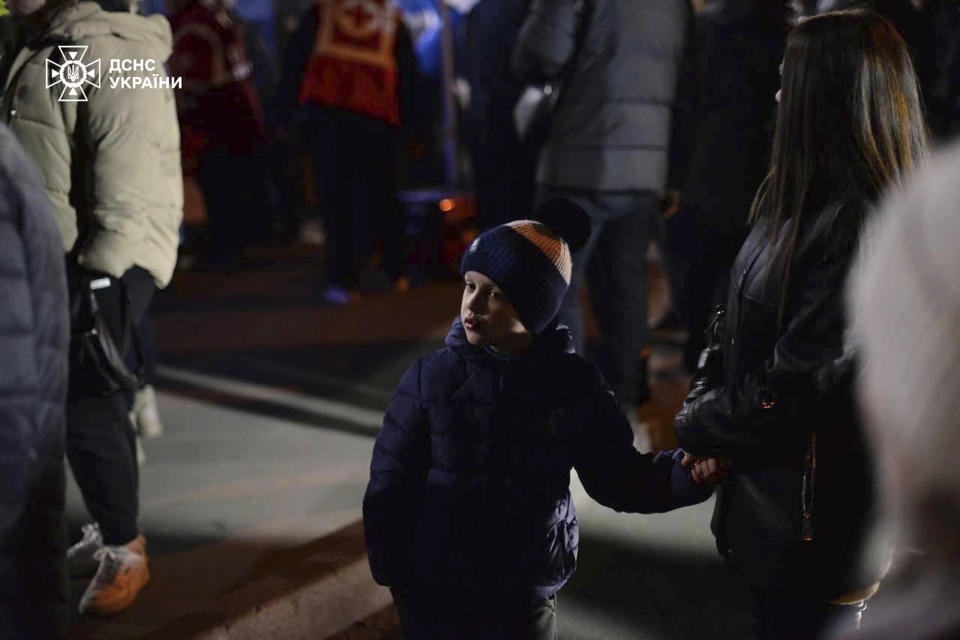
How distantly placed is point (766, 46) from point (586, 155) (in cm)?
87

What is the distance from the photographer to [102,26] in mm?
3232

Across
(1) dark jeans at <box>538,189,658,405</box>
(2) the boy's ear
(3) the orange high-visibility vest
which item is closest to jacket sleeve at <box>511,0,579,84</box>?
(1) dark jeans at <box>538,189,658,405</box>

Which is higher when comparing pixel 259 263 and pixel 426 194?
pixel 426 194

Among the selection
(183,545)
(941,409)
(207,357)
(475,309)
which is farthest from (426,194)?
(941,409)

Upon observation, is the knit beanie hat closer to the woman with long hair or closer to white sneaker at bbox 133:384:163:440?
the woman with long hair

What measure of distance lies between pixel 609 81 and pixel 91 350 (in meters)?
2.29

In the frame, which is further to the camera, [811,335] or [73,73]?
[73,73]

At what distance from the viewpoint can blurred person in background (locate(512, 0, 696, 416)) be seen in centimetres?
424

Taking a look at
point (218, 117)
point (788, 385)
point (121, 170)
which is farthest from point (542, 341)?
point (218, 117)

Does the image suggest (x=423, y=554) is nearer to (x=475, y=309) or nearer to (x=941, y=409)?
(x=475, y=309)

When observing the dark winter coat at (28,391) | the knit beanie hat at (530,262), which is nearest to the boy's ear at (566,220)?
the knit beanie hat at (530,262)

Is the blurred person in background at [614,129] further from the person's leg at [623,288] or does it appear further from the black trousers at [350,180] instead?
the black trousers at [350,180]

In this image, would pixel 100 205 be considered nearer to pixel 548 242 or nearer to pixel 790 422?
pixel 548 242

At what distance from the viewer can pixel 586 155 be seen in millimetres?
4383
